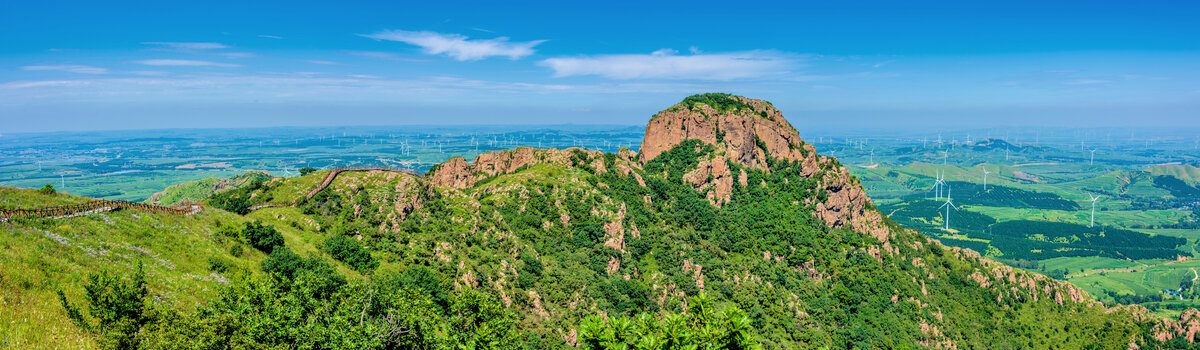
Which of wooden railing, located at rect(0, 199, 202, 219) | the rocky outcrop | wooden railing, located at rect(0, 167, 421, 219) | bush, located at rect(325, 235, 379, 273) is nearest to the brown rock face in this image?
the rocky outcrop

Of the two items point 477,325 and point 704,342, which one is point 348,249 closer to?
point 477,325

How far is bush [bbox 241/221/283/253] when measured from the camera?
46.6 metres

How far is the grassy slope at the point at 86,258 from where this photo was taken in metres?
24.9

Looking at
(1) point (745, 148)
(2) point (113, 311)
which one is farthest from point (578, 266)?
(1) point (745, 148)

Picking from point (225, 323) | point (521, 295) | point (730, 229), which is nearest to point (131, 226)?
point (225, 323)

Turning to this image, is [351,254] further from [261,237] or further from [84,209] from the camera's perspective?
[84,209]

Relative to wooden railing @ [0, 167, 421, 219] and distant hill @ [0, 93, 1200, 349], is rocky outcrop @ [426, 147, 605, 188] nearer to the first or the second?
distant hill @ [0, 93, 1200, 349]

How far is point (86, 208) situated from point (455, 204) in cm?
3625

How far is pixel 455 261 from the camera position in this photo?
57281mm

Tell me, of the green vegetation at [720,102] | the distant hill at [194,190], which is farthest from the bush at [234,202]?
the distant hill at [194,190]

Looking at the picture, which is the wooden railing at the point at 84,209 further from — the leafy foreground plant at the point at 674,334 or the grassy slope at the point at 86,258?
the leafy foreground plant at the point at 674,334

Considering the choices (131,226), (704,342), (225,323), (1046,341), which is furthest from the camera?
(1046,341)

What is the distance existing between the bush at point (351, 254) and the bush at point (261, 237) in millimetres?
4609

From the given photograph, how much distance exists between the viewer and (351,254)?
2005 inches
